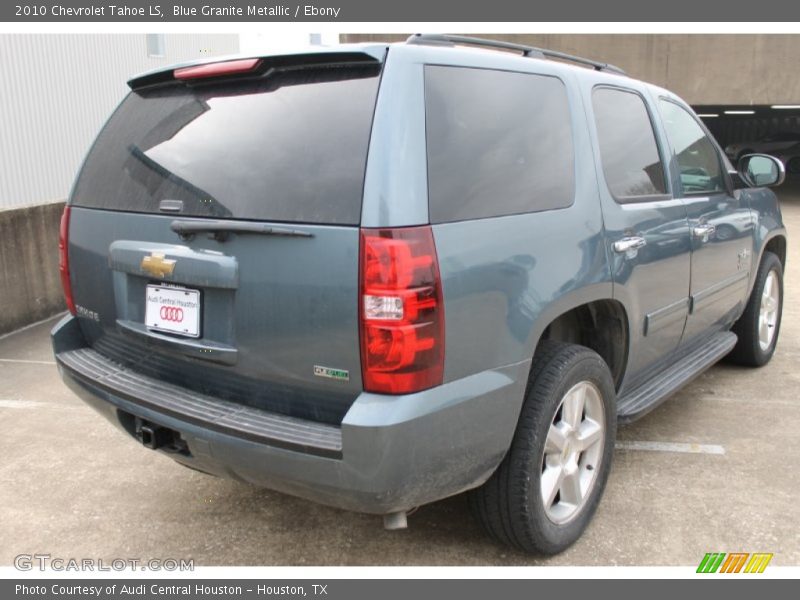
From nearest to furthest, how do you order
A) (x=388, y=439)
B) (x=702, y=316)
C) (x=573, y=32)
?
(x=388, y=439) → (x=702, y=316) → (x=573, y=32)

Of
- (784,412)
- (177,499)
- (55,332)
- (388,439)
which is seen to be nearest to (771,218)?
(784,412)

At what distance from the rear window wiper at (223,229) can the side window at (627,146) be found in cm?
151

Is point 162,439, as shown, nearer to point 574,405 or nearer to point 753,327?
point 574,405

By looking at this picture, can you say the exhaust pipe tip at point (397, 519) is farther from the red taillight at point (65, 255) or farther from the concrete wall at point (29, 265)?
the concrete wall at point (29, 265)

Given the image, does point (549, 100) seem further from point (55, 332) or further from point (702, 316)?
point (55, 332)

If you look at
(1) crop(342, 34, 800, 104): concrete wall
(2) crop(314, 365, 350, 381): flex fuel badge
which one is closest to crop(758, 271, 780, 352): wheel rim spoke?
(2) crop(314, 365, 350, 381): flex fuel badge

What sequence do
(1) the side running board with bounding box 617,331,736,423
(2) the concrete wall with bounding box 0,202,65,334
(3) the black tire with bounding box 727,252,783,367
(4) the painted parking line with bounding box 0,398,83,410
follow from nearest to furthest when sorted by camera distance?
(1) the side running board with bounding box 617,331,736,423 → (4) the painted parking line with bounding box 0,398,83,410 → (3) the black tire with bounding box 727,252,783,367 → (2) the concrete wall with bounding box 0,202,65,334

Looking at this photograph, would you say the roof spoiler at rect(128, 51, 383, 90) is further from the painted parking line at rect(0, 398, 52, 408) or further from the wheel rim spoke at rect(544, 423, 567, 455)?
the painted parking line at rect(0, 398, 52, 408)

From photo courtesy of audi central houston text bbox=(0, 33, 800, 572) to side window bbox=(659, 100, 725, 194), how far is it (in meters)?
0.28

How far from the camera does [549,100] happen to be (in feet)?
8.79

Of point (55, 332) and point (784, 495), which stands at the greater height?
point (55, 332)

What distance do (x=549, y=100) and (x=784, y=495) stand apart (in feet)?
6.95

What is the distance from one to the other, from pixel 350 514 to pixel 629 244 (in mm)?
1710

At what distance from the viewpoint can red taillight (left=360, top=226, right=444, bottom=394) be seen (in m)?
1.98
